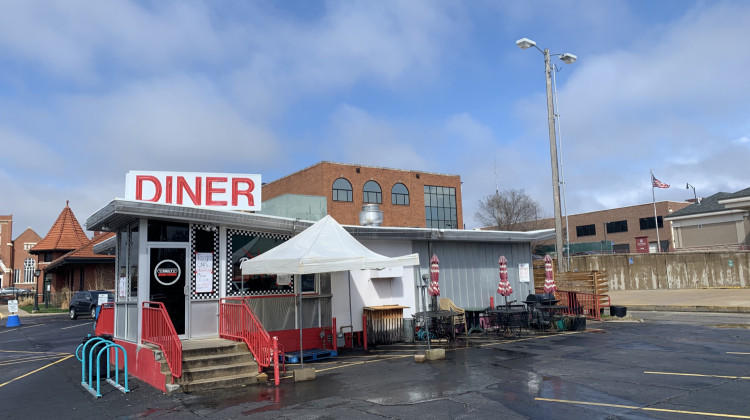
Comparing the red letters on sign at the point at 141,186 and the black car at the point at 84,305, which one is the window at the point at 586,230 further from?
the red letters on sign at the point at 141,186

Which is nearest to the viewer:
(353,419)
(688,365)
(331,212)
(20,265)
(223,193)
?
(353,419)

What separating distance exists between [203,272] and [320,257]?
302cm

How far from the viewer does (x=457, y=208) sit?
57250mm

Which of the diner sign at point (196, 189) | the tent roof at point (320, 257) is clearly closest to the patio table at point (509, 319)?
the tent roof at point (320, 257)

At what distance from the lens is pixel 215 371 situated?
909 cm

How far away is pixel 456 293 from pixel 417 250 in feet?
6.11

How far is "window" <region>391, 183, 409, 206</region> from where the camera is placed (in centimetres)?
5201

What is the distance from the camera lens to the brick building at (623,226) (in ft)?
197

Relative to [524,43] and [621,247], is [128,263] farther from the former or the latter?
[621,247]

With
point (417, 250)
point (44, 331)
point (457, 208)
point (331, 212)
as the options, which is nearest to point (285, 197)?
point (417, 250)

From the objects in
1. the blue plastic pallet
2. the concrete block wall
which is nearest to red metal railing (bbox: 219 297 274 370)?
the blue plastic pallet

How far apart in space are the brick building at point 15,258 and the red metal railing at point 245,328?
69658mm

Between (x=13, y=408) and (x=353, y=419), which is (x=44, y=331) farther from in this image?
(x=353, y=419)

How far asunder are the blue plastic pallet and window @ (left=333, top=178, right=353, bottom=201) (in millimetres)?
36086
